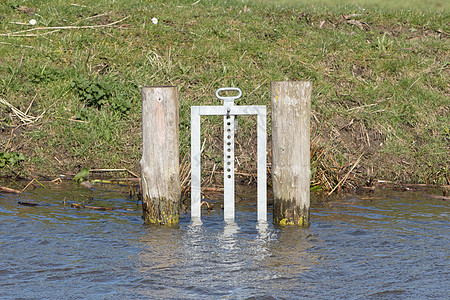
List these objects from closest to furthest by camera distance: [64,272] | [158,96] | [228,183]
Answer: [64,272]
[158,96]
[228,183]

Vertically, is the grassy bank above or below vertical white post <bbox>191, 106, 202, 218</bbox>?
above

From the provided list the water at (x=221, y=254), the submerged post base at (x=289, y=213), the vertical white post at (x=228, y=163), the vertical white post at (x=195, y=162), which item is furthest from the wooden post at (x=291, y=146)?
the vertical white post at (x=195, y=162)

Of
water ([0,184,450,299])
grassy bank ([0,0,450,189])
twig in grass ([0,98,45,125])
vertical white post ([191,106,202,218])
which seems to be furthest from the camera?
twig in grass ([0,98,45,125])

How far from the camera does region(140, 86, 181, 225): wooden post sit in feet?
20.9

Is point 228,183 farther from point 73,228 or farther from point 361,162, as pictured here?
point 361,162

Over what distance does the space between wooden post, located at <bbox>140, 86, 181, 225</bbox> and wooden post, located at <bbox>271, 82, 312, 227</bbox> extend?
1.07 m

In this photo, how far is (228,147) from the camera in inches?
266

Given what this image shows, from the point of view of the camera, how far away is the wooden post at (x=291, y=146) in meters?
6.36

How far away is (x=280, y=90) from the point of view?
20.9ft

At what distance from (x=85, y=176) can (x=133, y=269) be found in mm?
3483

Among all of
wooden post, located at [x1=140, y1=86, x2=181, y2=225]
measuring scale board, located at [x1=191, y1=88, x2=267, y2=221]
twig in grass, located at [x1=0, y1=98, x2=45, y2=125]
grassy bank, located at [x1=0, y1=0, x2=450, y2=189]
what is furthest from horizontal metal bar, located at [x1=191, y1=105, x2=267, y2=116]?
twig in grass, located at [x1=0, y1=98, x2=45, y2=125]

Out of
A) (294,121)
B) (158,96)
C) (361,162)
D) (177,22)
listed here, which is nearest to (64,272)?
(158,96)

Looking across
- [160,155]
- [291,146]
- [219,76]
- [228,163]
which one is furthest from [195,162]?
[219,76]

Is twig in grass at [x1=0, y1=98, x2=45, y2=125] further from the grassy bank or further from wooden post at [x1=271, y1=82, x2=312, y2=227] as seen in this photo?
wooden post at [x1=271, y1=82, x2=312, y2=227]
